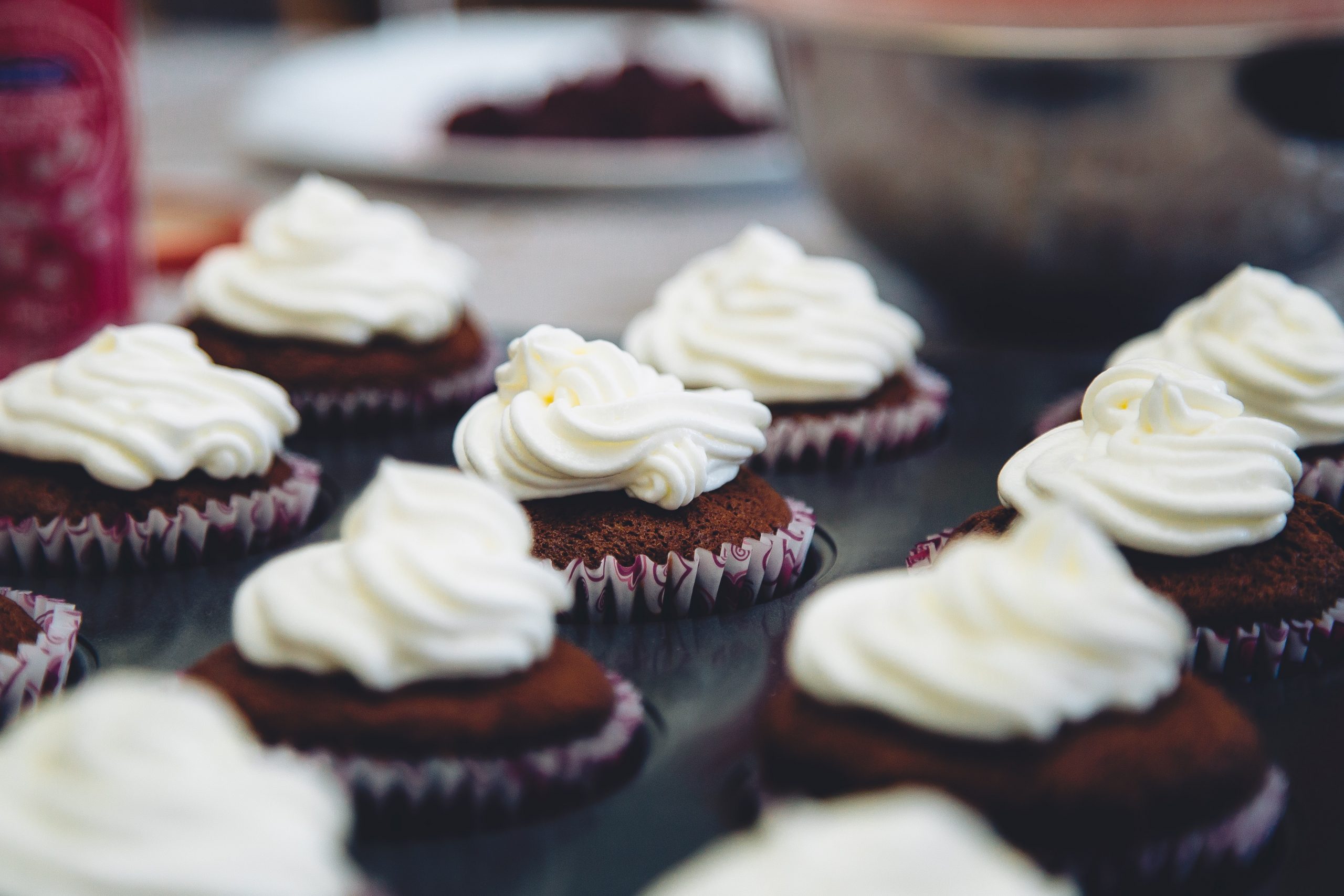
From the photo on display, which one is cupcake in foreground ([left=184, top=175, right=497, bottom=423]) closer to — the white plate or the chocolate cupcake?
the chocolate cupcake

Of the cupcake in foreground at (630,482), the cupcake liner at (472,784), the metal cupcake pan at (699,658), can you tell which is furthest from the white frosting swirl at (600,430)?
the cupcake liner at (472,784)

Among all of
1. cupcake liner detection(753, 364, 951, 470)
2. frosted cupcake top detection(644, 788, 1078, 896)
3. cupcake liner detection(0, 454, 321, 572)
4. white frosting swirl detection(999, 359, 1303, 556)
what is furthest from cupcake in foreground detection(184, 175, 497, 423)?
frosted cupcake top detection(644, 788, 1078, 896)

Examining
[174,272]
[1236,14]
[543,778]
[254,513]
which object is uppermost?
[1236,14]

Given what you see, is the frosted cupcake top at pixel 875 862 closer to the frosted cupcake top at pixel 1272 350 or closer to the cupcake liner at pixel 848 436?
the frosted cupcake top at pixel 1272 350

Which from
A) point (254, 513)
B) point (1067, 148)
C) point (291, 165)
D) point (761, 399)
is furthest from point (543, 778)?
point (291, 165)

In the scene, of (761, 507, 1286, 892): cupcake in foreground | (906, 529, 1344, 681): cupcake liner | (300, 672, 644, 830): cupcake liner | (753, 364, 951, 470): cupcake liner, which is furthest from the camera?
(753, 364, 951, 470): cupcake liner

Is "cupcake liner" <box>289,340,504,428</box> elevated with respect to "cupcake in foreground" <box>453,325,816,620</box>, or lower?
lower

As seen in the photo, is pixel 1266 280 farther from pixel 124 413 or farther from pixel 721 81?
pixel 721 81
